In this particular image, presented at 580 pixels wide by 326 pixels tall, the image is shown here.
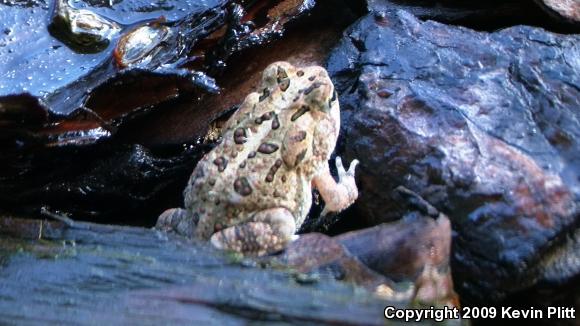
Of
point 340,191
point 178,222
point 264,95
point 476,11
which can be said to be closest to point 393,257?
point 340,191

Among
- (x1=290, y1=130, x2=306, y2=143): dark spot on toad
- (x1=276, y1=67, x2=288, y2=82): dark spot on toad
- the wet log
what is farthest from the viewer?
(x1=276, y1=67, x2=288, y2=82): dark spot on toad

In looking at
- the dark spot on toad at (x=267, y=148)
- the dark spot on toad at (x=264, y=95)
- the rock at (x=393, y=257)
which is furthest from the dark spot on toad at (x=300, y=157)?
the rock at (x=393, y=257)

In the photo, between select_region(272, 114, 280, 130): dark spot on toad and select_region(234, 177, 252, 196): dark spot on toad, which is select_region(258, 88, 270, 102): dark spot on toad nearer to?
select_region(272, 114, 280, 130): dark spot on toad

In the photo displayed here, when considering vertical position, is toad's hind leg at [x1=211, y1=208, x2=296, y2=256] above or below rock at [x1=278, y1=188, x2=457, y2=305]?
below

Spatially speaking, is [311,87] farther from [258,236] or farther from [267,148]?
Result: [258,236]

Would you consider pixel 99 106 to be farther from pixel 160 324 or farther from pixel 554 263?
pixel 554 263

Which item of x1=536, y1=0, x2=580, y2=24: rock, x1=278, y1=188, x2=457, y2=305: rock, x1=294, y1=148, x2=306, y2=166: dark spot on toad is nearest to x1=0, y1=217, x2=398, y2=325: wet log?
x1=278, y1=188, x2=457, y2=305: rock
